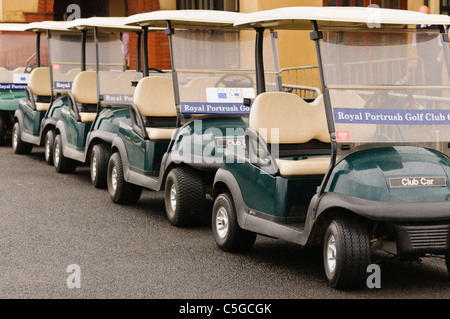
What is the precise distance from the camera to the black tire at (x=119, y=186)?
8.85m

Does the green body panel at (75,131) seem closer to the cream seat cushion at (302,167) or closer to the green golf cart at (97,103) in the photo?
the green golf cart at (97,103)

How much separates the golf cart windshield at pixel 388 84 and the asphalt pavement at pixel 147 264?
2.68ft

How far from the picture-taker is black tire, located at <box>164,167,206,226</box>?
24.8ft

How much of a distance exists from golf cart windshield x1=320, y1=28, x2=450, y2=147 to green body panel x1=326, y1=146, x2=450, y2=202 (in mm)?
151

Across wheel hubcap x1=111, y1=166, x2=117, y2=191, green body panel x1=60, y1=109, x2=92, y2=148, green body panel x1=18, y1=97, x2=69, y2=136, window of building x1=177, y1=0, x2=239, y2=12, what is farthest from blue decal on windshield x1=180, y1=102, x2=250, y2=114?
window of building x1=177, y1=0, x2=239, y2=12

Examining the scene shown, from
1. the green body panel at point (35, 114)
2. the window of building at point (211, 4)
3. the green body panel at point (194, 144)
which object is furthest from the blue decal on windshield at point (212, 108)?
the window of building at point (211, 4)

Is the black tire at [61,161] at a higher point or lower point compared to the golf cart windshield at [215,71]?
lower

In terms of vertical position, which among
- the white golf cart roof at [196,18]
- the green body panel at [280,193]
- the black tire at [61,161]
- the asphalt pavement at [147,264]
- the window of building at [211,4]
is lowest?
the asphalt pavement at [147,264]

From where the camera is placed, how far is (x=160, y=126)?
8.73 meters

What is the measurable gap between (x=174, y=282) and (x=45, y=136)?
6.66 meters

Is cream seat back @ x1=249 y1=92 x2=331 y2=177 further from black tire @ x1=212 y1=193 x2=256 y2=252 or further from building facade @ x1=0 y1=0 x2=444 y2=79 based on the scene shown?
building facade @ x1=0 y1=0 x2=444 y2=79

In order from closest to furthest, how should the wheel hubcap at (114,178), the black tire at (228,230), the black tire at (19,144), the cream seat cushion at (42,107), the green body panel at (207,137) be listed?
1. the black tire at (228,230)
2. the green body panel at (207,137)
3. the wheel hubcap at (114,178)
4. the cream seat cushion at (42,107)
5. the black tire at (19,144)
